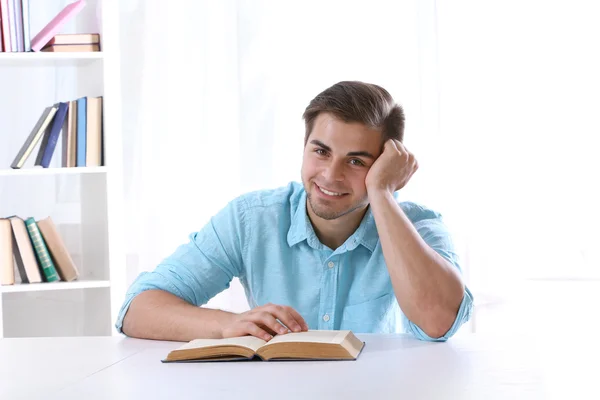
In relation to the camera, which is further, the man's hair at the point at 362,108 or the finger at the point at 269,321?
the man's hair at the point at 362,108

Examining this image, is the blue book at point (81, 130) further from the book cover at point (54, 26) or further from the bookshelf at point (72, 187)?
the book cover at point (54, 26)

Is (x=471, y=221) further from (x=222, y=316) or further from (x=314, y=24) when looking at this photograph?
(x=222, y=316)

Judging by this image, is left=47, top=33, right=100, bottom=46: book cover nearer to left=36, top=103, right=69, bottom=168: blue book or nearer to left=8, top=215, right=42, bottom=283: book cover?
left=36, top=103, right=69, bottom=168: blue book

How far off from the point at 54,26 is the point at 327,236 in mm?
1442

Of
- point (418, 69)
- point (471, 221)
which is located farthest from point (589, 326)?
point (418, 69)

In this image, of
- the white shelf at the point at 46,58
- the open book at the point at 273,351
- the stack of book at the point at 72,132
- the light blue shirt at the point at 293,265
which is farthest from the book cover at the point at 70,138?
the open book at the point at 273,351

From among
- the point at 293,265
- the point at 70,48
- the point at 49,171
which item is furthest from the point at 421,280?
the point at 70,48

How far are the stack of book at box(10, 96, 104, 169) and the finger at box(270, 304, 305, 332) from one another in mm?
1589

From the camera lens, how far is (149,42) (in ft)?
10.2

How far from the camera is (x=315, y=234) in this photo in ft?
6.29

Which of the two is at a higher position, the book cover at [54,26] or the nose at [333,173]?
the book cover at [54,26]

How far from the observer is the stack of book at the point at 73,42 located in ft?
9.44

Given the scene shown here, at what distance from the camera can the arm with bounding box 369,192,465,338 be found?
5.11 ft

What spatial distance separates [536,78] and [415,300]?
1853mm
